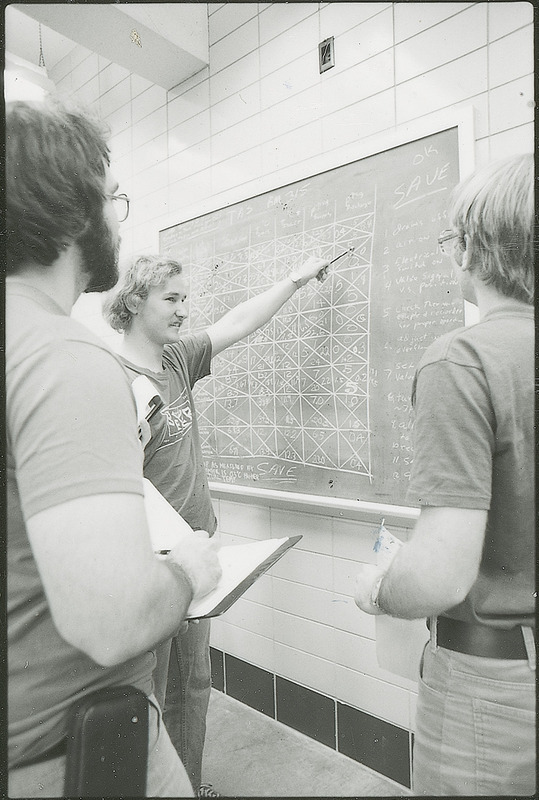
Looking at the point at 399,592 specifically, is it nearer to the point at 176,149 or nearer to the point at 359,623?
the point at 359,623

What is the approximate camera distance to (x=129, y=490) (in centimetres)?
62

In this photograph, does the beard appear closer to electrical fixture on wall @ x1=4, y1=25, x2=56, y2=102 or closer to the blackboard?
electrical fixture on wall @ x1=4, y1=25, x2=56, y2=102

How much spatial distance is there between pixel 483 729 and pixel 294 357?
99 cm

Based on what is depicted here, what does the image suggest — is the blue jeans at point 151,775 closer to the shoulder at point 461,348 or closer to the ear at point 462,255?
the shoulder at point 461,348

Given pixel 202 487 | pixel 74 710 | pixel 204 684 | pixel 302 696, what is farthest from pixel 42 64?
pixel 302 696

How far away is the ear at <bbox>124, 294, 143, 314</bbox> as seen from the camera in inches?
38.9

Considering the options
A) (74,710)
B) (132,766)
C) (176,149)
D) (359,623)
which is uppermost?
(176,149)

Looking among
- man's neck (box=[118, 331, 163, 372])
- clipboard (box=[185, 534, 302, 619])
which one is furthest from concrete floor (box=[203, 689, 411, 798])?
man's neck (box=[118, 331, 163, 372])

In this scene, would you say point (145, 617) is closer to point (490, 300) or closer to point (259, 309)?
point (490, 300)

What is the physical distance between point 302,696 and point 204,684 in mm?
491

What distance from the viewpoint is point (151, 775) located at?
2.47 ft

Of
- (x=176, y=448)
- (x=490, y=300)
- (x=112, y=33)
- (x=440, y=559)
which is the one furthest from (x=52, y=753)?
(x=112, y=33)

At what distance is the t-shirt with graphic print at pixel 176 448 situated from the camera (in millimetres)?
962

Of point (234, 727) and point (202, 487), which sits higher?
point (202, 487)
